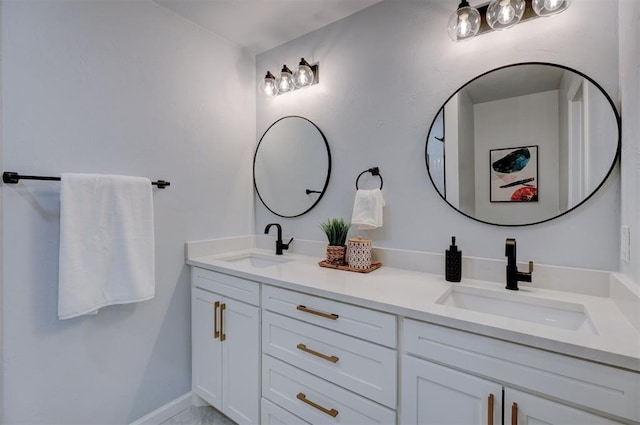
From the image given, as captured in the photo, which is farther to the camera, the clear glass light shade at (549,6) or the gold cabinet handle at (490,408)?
the clear glass light shade at (549,6)

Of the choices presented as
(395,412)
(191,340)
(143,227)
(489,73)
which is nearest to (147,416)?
(191,340)

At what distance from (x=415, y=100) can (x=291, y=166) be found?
922 mm

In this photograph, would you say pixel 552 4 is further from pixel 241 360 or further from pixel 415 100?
pixel 241 360

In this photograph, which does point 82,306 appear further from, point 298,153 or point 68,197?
point 298,153

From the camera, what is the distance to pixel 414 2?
5.08 ft

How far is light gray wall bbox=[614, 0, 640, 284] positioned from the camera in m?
0.94

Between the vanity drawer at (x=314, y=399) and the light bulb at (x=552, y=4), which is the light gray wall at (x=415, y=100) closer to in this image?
the light bulb at (x=552, y=4)

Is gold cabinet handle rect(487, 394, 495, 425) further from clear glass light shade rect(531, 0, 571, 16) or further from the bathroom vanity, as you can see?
clear glass light shade rect(531, 0, 571, 16)

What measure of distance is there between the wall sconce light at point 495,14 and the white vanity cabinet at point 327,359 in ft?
4.26

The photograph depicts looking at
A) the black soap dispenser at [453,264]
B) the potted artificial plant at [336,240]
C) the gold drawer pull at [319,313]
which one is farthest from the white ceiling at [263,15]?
the gold drawer pull at [319,313]

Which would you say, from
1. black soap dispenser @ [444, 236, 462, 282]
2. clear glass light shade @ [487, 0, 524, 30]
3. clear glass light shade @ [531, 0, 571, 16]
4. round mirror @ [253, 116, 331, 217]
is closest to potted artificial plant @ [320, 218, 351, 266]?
round mirror @ [253, 116, 331, 217]

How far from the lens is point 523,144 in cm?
129

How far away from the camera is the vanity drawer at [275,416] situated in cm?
134

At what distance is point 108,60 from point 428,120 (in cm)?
168
